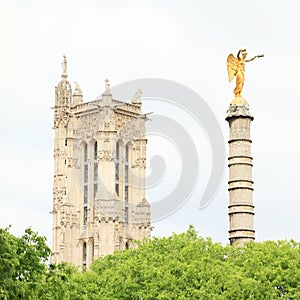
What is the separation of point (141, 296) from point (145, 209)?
73.7 meters

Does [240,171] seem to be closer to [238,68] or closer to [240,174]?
[240,174]

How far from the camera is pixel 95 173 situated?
4872 inches

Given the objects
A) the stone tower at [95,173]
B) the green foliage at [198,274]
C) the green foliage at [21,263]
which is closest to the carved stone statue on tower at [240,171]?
the green foliage at [198,274]

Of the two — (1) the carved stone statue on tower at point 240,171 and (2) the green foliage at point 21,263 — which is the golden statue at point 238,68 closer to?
(1) the carved stone statue on tower at point 240,171

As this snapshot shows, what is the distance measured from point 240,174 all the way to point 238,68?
270 inches

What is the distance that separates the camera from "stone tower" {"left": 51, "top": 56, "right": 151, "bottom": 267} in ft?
398

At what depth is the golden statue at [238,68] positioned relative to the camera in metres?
63.2

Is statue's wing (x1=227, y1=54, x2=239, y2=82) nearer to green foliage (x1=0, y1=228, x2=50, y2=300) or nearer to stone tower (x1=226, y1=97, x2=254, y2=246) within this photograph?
stone tower (x1=226, y1=97, x2=254, y2=246)

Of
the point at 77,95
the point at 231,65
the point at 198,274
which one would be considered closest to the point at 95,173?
the point at 77,95

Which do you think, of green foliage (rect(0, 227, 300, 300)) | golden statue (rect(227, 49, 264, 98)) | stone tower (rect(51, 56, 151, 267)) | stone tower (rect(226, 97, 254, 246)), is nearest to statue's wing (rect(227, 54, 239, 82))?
golden statue (rect(227, 49, 264, 98))

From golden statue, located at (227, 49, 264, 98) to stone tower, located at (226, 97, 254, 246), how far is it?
826mm

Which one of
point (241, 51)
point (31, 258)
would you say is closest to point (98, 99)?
point (241, 51)

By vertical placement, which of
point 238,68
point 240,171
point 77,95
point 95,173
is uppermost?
point 77,95

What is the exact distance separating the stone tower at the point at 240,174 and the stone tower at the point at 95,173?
193 feet
